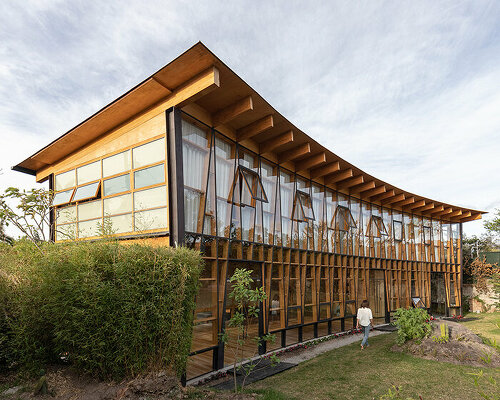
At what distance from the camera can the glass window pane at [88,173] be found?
982 cm

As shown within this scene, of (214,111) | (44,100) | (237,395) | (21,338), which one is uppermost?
(44,100)

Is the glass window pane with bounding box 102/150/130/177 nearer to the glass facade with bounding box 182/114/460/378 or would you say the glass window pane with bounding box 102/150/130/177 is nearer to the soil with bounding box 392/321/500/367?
the glass facade with bounding box 182/114/460/378

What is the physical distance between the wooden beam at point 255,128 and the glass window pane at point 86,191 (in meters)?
4.44

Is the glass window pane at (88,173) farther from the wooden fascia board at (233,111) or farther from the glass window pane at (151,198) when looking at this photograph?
the wooden fascia board at (233,111)

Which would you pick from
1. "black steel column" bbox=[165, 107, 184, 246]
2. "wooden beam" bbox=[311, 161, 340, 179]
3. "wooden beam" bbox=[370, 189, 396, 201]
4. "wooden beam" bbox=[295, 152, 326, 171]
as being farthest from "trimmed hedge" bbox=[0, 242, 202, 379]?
"wooden beam" bbox=[370, 189, 396, 201]

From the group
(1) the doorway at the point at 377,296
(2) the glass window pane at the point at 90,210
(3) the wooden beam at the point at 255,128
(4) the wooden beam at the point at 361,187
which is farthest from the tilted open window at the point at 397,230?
(2) the glass window pane at the point at 90,210

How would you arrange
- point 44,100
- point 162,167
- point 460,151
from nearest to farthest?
point 162,167 → point 44,100 → point 460,151

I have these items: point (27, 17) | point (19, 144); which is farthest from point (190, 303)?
point (19, 144)

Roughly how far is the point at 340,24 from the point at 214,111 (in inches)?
176

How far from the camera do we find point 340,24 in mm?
9414

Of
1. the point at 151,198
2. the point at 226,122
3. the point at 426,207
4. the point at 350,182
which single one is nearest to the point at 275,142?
the point at 226,122

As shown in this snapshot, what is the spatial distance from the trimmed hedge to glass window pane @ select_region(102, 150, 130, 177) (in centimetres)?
376

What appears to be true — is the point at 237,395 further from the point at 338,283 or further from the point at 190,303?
the point at 338,283

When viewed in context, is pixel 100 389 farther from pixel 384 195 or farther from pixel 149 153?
pixel 384 195
